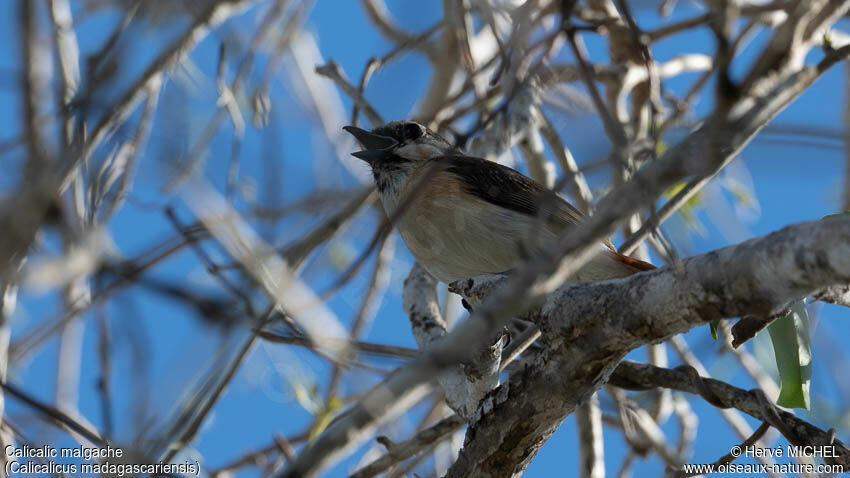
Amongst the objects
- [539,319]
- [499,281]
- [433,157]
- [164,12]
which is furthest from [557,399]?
[433,157]

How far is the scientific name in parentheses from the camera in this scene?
10.3 feet

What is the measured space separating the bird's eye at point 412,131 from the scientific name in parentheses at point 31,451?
3.00m

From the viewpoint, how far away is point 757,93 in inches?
75.4

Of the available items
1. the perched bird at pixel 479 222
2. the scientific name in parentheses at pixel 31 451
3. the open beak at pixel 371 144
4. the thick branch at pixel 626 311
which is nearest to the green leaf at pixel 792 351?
the thick branch at pixel 626 311

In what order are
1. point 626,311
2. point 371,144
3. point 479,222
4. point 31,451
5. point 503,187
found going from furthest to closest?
point 371,144
point 503,187
point 479,222
point 31,451
point 626,311

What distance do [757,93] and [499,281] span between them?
4.70 ft

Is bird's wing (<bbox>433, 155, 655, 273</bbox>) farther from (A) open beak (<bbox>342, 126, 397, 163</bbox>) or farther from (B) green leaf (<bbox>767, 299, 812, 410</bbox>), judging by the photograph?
(B) green leaf (<bbox>767, 299, 812, 410</bbox>)

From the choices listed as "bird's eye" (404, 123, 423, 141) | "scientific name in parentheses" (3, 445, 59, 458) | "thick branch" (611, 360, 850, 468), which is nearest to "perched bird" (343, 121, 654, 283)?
"bird's eye" (404, 123, 423, 141)

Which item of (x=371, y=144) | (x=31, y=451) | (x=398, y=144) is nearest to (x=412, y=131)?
(x=398, y=144)

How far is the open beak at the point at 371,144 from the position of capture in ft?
17.9

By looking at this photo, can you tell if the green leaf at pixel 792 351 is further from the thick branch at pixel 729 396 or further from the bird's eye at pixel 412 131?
the bird's eye at pixel 412 131

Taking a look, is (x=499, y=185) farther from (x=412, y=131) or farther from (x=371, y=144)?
(x=371, y=144)

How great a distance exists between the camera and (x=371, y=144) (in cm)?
558

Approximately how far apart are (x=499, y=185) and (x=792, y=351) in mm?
2118
